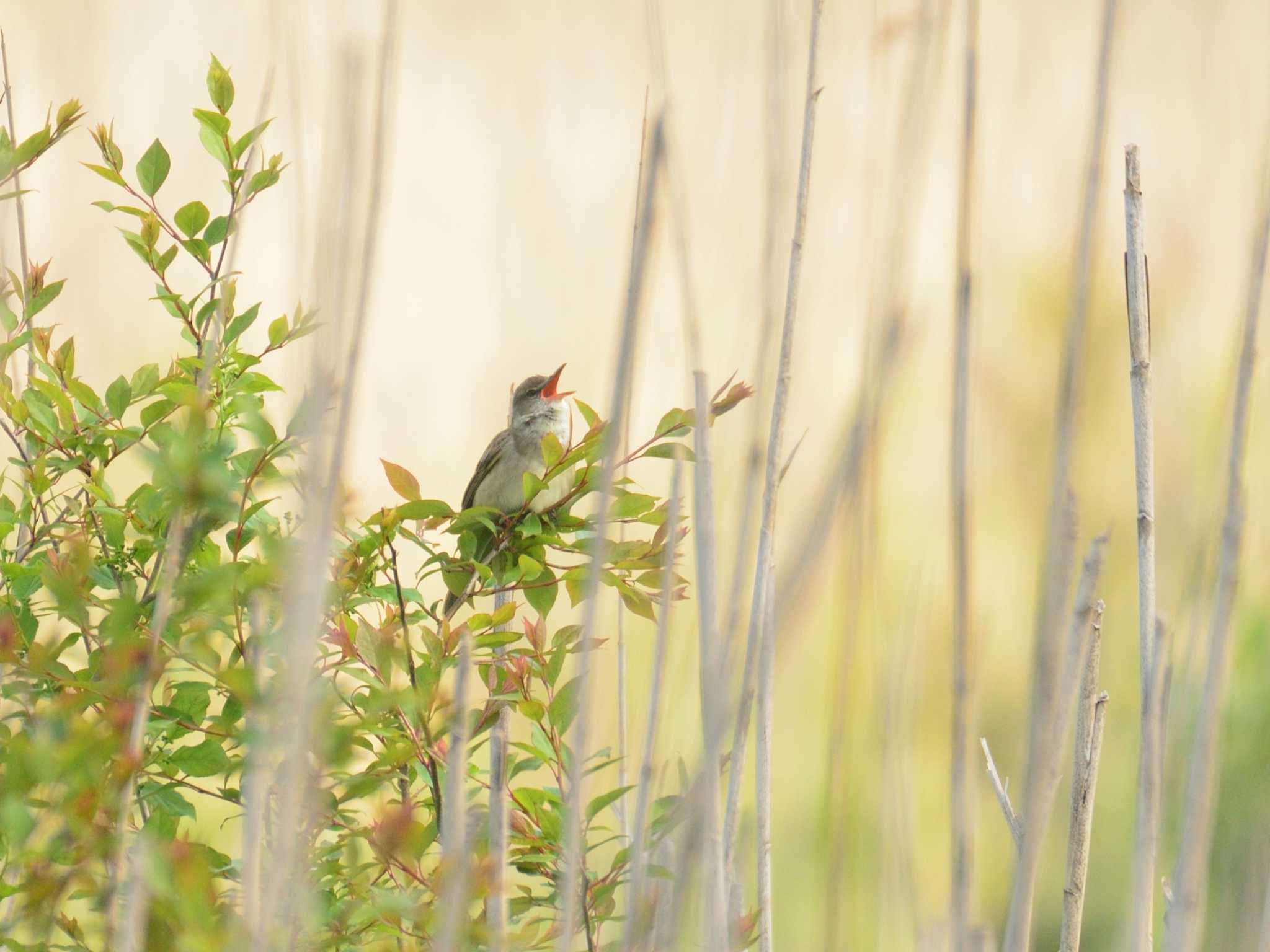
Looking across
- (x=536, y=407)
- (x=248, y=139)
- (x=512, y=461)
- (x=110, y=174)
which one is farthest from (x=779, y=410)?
(x=536, y=407)

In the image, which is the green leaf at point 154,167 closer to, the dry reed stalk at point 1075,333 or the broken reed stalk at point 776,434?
the broken reed stalk at point 776,434

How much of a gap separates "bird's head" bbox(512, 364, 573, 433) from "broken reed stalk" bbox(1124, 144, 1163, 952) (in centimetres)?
135

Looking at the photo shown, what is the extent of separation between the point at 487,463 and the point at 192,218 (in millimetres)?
1026

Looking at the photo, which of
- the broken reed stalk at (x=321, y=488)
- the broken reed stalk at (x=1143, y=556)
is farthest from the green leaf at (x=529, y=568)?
the broken reed stalk at (x=1143, y=556)

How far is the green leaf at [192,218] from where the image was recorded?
109 cm

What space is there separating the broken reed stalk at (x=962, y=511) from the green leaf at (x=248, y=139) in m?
0.52

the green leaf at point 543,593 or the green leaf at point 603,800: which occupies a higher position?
the green leaf at point 543,593

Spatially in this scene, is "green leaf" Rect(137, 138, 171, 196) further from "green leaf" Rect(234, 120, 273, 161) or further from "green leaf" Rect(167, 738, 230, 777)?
"green leaf" Rect(167, 738, 230, 777)

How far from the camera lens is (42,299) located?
1124 millimetres

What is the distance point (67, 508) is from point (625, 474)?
49cm

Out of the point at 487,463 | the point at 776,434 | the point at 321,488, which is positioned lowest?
the point at 321,488

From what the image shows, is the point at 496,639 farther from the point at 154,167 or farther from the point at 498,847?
the point at 154,167

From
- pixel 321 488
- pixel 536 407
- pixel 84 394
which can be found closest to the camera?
pixel 321 488

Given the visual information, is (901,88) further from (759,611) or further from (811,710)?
(811,710)
